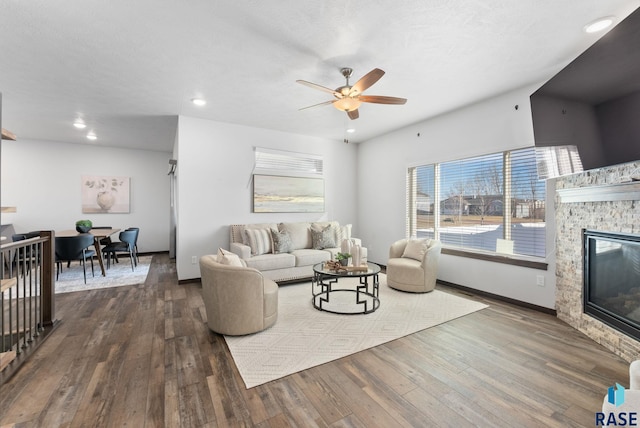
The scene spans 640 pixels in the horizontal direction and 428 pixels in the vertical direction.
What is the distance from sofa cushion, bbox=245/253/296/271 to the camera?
4.28 m

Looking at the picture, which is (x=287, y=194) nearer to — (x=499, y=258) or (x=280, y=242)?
(x=280, y=242)

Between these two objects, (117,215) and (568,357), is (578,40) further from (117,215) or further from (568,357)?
(117,215)

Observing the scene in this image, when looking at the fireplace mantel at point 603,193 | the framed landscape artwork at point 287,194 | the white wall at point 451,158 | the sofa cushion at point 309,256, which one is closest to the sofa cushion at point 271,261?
the sofa cushion at point 309,256

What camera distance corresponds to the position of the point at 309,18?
2.23m

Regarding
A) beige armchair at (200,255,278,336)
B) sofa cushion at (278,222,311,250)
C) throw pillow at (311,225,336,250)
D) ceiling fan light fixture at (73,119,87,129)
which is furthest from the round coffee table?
ceiling fan light fixture at (73,119,87,129)

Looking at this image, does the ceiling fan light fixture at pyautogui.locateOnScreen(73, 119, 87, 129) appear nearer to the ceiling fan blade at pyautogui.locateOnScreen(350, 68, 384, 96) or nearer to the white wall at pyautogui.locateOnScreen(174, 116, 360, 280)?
the white wall at pyautogui.locateOnScreen(174, 116, 360, 280)

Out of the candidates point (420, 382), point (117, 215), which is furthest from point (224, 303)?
point (117, 215)

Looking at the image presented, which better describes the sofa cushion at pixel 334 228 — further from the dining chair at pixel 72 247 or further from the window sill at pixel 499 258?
the dining chair at pixel 72 247

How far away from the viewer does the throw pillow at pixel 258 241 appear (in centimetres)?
456

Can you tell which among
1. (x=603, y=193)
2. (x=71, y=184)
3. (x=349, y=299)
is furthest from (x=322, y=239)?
(x=71, y=184)

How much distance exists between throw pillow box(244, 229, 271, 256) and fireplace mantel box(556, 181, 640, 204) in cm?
396

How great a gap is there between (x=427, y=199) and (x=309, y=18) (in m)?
3.63

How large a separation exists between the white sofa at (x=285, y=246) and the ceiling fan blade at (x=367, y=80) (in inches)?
86.8

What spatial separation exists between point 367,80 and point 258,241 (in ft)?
9.81
